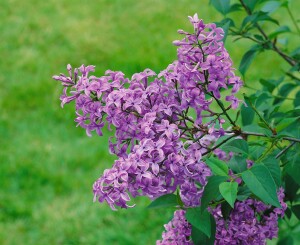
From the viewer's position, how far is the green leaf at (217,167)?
43.9 inches

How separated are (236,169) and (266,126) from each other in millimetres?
100

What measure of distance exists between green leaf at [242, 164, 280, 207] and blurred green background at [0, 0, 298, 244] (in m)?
1.88

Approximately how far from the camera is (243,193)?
1216mm

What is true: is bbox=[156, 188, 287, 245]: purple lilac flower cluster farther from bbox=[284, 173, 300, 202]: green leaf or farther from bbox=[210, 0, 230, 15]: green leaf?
bbox=[210, 0, 230, 15]: green leaf

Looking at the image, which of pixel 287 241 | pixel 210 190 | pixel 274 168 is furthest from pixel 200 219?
pixel 287 241

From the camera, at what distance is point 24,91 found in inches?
161


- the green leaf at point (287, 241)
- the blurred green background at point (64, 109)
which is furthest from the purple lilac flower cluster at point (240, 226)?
the blurred green background at point (64, 109)

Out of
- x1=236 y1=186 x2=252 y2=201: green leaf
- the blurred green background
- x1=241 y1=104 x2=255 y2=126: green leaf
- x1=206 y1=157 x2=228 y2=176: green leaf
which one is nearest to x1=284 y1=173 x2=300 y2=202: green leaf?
x1=241 y1=104 x2=255 y2=126: green leaf

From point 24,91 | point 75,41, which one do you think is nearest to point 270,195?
point 24,91

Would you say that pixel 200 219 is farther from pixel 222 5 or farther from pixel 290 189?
pixel 222 5

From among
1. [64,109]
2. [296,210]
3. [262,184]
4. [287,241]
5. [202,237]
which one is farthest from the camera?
[64,109]

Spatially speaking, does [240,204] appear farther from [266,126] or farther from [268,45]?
[268,45]

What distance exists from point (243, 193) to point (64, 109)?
2.81 meters

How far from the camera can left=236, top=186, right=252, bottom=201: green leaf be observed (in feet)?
3.92
